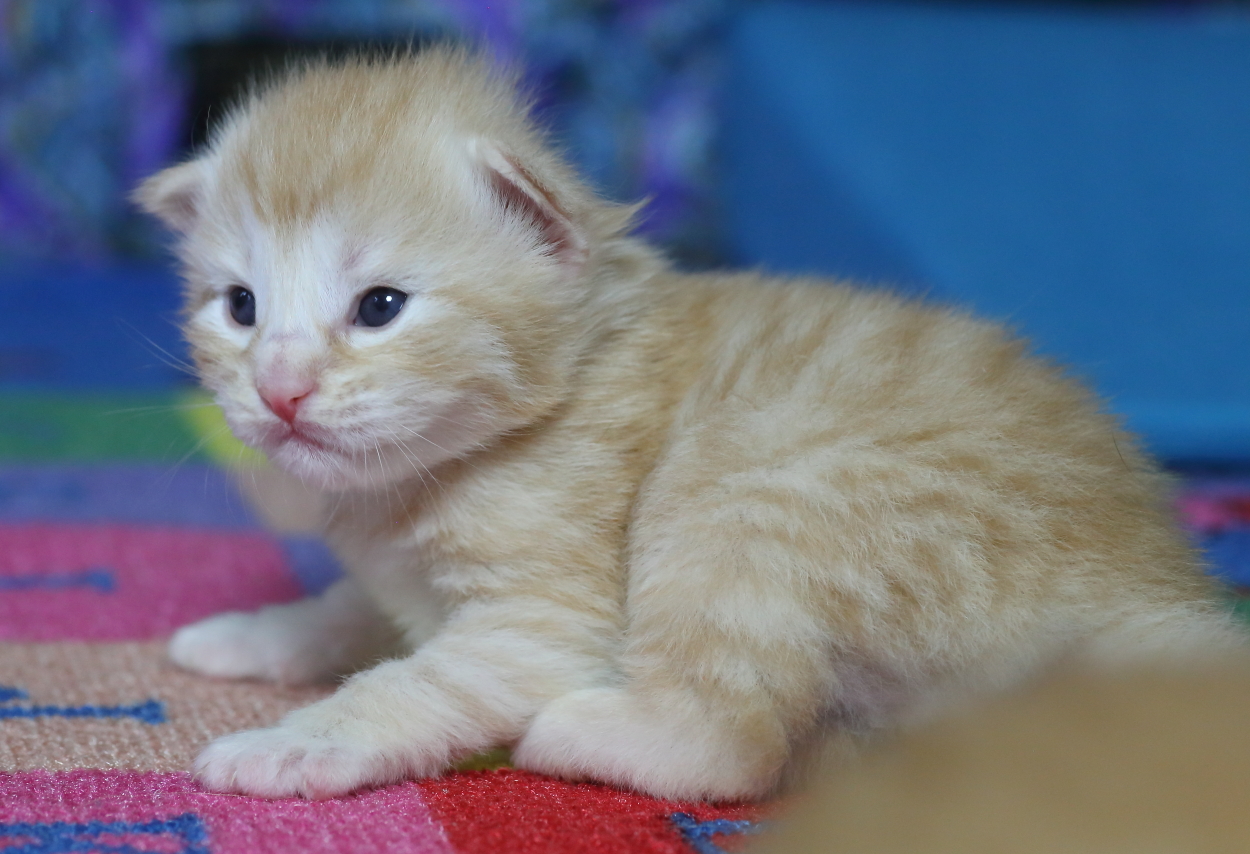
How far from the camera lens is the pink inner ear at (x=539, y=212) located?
53.2 inches

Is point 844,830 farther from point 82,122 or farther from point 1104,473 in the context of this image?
point 82,122

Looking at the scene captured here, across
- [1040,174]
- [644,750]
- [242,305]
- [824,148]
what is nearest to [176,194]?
[242,305]

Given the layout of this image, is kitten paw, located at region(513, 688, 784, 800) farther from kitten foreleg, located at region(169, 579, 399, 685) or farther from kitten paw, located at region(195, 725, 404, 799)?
kitten foreleg, located at region(169, 579, 399, 685)

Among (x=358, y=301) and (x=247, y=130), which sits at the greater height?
(x=247, y=130)

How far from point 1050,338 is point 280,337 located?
1980mm

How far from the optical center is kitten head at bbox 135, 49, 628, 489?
128 centimetres

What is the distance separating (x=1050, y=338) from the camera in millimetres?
2732

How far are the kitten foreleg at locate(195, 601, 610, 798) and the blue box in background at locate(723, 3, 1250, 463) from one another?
5.37ft

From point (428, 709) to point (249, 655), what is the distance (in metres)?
0.49

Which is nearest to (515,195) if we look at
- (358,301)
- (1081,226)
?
(358,301)

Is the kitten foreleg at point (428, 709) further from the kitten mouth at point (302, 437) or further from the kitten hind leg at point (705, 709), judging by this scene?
the kitten mouth at point (302, 437)

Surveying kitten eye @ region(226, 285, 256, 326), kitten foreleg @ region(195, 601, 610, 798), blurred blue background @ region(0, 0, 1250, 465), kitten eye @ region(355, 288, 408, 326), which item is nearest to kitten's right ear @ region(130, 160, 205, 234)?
kitten eye @ region(226, 285, 256, 326)

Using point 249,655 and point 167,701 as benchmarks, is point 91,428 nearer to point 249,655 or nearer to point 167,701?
point 249,655

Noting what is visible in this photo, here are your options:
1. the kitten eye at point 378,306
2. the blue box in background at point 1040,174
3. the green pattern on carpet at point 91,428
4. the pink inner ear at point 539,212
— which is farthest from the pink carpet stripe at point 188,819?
the blue box in background at point 1040,174
